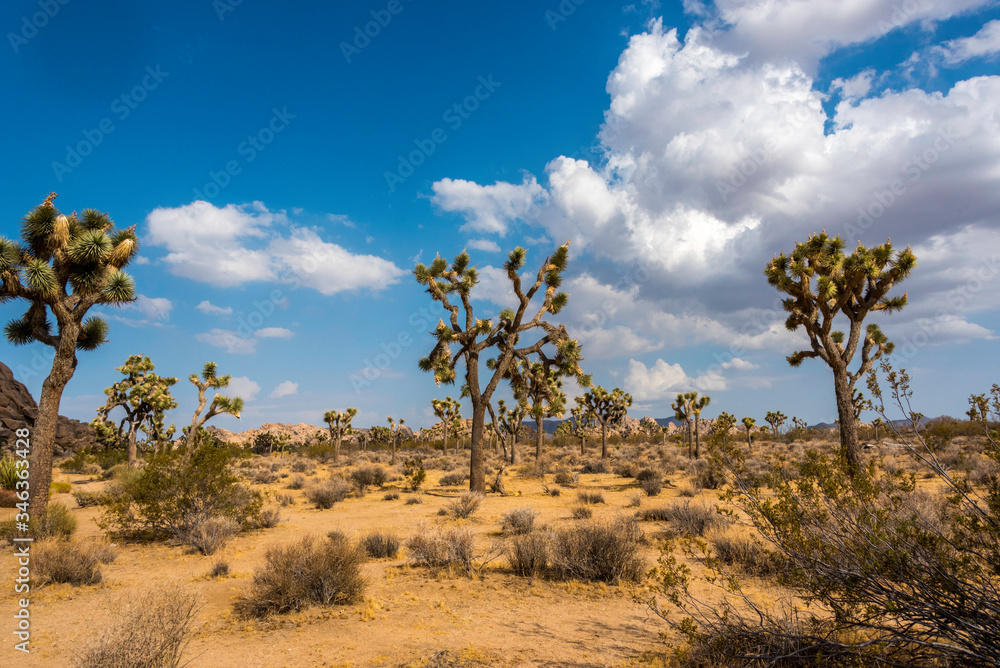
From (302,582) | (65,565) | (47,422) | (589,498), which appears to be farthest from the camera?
(589,498)

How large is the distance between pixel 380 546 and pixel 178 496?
513cm

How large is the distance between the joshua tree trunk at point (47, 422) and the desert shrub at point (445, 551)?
8.34m

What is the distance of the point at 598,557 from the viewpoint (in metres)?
7.96

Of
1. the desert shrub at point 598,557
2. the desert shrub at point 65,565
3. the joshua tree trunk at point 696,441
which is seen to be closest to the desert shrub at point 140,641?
the desert shrub at point 65,565

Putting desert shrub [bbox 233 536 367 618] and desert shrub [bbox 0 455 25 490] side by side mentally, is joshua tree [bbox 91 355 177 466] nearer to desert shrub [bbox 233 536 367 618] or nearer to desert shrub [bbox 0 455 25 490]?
desert shrub [bbox 0 455 25 490]

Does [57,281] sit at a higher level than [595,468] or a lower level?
higher

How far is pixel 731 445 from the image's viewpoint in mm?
4832

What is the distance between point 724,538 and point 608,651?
4464 mm

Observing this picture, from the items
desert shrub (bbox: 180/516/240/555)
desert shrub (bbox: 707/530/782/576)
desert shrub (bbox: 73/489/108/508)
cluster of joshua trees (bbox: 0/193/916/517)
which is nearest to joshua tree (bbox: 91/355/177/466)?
cluster of joshua trees (bbox: 0/193/916/517)

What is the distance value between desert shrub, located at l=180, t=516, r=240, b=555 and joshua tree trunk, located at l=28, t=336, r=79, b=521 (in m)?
3.15

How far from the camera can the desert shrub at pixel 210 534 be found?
1005 cm

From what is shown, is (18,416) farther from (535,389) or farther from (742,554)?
(742,554)

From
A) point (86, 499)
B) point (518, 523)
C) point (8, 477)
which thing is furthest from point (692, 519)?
point (8, 477)

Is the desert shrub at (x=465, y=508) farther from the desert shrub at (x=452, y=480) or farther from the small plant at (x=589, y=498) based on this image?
the desert shrub at (x=452, y=480)
